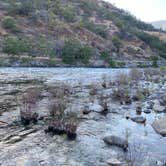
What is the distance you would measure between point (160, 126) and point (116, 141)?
12.1ft

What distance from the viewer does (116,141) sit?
12141mm

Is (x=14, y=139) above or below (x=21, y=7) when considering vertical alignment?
below

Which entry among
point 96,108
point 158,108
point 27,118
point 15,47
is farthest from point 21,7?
point 27,118

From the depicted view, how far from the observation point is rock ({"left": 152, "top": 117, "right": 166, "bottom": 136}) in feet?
46.6

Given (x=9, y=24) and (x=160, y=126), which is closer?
(x=160, y=126)

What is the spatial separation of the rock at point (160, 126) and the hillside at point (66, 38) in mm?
52588

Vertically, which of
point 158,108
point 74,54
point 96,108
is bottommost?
point 158,108

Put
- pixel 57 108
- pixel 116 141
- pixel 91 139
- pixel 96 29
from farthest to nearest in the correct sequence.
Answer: pixel 96 29 → pixel 57 108 → pixel 91 139 → pixel 116 141

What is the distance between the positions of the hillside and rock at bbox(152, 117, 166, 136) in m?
52.6

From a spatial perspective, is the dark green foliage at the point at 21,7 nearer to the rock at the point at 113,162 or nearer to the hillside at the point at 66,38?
the hillside at the point at 66,38

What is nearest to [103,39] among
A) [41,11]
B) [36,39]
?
[41,11]

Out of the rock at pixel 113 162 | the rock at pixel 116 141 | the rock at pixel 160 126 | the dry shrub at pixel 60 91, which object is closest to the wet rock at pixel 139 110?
the rock at pixel 160 126

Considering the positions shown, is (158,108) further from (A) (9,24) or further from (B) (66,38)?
(B) (66,38)

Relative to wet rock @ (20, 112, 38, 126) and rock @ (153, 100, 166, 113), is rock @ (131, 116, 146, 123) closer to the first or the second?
rock @ (153, 100, 166, 113)
